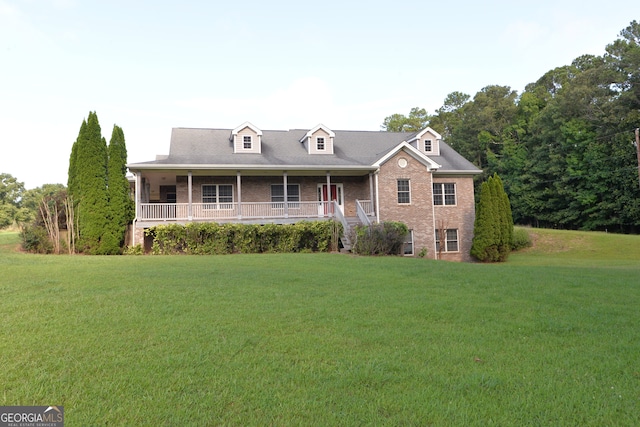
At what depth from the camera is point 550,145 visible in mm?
37875

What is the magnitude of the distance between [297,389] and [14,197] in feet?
245

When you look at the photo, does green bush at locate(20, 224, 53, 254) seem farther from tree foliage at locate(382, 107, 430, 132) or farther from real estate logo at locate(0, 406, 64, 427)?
tree foliage at locate(382, 107, 430, 132)

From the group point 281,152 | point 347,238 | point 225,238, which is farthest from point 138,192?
point 347,238

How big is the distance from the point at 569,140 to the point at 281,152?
26.8 metres

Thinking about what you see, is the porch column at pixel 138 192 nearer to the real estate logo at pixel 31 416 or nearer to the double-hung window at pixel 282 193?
the double-hung window at pixel 282 193

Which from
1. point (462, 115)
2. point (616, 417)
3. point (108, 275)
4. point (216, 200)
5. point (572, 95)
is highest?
point (462, 115)

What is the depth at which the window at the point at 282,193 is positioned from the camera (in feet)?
71.3

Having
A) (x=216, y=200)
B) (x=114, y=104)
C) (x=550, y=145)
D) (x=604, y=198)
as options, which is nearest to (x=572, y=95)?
(x=550, y=145)

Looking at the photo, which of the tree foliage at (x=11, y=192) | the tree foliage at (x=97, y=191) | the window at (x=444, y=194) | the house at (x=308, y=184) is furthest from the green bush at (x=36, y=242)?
the tree foliage at (x=11, y=192)

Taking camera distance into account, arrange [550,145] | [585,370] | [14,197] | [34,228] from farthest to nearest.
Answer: [14,197] → [550,145] → [34,228] → [585,370]

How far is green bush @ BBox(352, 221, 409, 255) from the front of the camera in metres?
16.0

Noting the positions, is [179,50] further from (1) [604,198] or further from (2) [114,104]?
(1) [604,198]

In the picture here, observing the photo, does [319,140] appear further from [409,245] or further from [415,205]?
[409,245]

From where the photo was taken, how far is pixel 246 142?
21.9m
